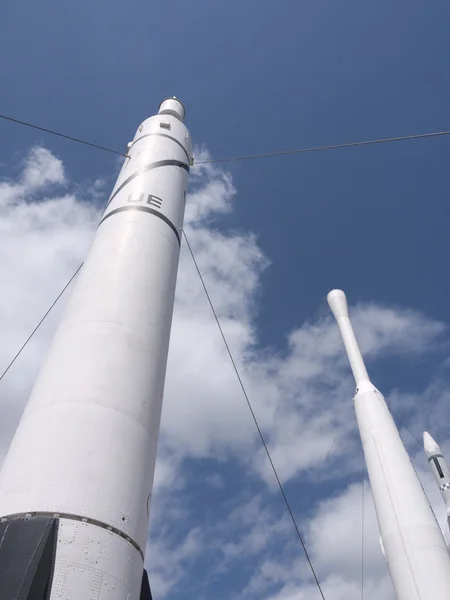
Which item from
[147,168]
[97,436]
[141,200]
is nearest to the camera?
[97,436]

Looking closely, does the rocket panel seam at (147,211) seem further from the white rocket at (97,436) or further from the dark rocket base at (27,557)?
the dark rocket base at (27,557)

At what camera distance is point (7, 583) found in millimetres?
3031

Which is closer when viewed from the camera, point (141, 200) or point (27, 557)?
point (27, 557)

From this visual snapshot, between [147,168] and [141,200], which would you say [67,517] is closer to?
[141,200]

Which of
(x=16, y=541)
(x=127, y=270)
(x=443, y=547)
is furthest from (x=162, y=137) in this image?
(x=443, y=547)

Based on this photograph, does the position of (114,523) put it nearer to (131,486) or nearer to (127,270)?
(131,486)

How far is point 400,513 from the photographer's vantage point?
9.41 metres

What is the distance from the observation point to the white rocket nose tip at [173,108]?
9.53m

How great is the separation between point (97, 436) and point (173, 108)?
768 centimetres

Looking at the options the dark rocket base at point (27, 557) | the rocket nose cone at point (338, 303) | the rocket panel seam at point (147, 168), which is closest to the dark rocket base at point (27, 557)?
the dark rocket base at point (27, 557)

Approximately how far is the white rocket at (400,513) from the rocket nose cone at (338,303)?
11.7 feet

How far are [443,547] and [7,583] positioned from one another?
340 inches

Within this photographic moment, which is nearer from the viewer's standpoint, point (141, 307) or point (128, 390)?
point (128, 390)

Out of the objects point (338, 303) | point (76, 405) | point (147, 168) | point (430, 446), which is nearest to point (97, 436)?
point (76, 405)
